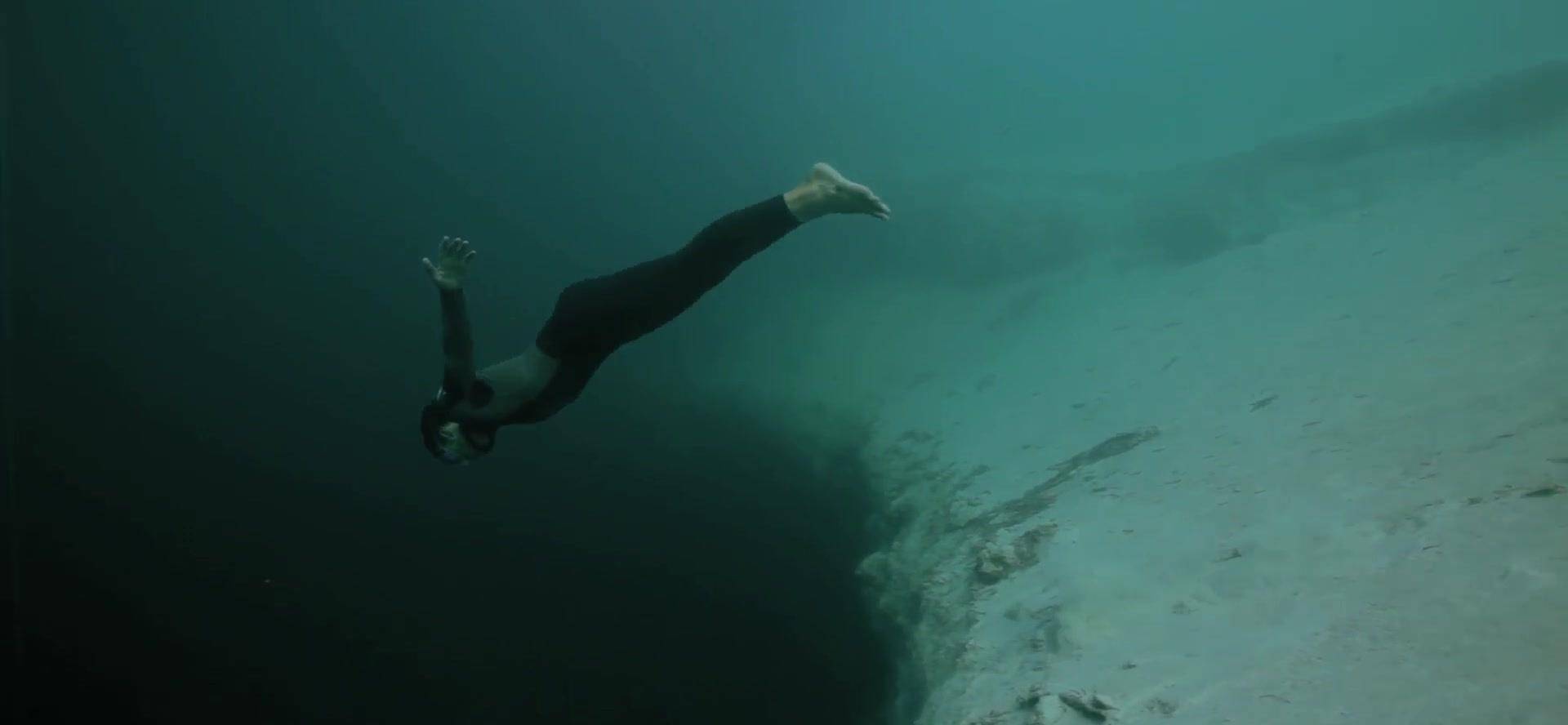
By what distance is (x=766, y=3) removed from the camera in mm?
53344

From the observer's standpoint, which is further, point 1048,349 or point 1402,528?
point 1048,349

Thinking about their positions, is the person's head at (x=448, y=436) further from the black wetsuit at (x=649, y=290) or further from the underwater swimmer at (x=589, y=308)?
the black wetsuit at (x=649, y=290)

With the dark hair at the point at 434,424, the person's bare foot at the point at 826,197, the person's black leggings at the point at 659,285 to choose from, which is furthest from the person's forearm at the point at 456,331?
the person's bare foot at the point at 826,197

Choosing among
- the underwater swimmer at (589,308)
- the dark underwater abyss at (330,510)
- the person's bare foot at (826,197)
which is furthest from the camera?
the dark underwater abyss at (330,510)

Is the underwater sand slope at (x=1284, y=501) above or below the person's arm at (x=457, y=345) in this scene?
below

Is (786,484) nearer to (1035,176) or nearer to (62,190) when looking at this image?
(1035,176)

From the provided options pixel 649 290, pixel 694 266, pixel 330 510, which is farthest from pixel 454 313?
pixel 330 510

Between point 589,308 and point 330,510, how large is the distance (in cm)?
1531

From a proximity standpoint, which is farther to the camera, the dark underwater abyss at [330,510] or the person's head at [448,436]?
the dark underwater abyss at [330,510]

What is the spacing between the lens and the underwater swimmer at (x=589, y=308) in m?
3.55

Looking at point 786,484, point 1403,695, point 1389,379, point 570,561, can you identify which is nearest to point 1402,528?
point 1403,695

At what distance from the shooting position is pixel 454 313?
3.41m

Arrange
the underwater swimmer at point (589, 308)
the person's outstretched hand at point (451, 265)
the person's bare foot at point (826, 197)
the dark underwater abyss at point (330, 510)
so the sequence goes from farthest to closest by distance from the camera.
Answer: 1. the dark underwater abyss at point (330, 510)
2. the person's bare foot at point (826, 197)
3. the underwater swimmer at point (589, 308)
4. the person's outstretched hand at point (451, 265)

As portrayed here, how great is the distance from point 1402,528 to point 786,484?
395 inches
